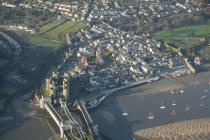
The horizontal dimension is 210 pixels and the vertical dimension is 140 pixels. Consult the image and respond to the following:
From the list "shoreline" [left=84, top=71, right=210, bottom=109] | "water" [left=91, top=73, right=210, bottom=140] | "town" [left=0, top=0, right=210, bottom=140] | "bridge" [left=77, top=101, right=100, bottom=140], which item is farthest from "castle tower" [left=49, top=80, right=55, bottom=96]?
"water" [left=91, top=73, right=210, bottom=140]

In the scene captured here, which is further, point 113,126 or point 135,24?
point 135,24

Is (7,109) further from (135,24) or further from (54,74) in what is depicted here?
(135,24)

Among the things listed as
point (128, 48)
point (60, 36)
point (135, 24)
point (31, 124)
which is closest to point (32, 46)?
point (60, 36)

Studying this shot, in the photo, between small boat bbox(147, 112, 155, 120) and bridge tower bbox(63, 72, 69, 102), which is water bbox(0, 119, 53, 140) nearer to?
bridge tower bbox(63, 72, 69, 102)

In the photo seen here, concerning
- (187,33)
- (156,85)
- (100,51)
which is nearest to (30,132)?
(156,85)

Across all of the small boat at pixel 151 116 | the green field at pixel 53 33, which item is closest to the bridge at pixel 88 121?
the small boat at pixel 151 116

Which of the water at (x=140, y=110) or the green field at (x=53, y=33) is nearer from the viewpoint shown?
the water at (x=140, y=110)

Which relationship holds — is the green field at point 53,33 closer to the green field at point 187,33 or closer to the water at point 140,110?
the green field at point 187,33

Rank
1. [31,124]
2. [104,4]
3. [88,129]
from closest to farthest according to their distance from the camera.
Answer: [88,129]
[31,124]
[104,4]
